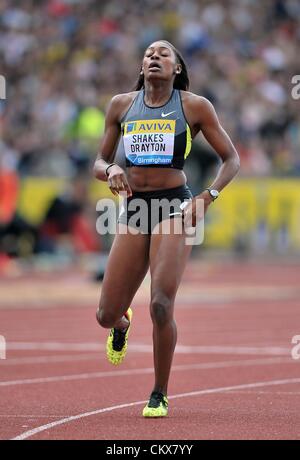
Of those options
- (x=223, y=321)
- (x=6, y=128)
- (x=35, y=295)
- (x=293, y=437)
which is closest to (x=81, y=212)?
(x=6, y=128)

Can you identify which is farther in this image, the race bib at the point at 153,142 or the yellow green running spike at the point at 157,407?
the race bib at the point at 153,142

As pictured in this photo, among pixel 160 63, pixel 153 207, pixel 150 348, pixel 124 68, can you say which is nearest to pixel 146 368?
pixel 150 348

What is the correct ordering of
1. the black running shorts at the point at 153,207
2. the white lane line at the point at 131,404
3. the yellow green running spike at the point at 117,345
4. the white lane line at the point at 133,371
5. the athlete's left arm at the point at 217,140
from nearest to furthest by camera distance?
the white lane line at the point at 131,404
the black running shorts at the point at 153,207
the athlete's left arm at the point at 217,140
the yellow green running spike at the point at 117,345
the white lane line at the point at 133,371

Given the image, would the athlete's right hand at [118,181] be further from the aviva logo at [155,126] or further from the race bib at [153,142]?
the aviva logo at [155,126]

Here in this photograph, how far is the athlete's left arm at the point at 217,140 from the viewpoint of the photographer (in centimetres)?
800

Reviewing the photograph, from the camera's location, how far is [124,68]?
83.2ft

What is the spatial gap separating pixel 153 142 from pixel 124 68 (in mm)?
17643

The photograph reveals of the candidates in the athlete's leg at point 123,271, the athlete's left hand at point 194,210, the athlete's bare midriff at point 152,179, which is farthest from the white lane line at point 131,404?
the athlete's bare midriff at point 152,179

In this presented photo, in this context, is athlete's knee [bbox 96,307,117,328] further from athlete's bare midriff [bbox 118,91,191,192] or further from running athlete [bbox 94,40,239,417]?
athlete's bare midriff [bbox 118,91,191,192]

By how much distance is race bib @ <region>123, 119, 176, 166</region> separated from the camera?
7922 mm

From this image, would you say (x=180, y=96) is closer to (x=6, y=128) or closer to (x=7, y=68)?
(x=6, y=128)

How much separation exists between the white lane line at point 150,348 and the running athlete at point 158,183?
12.6 ft

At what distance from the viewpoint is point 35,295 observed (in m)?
17.6

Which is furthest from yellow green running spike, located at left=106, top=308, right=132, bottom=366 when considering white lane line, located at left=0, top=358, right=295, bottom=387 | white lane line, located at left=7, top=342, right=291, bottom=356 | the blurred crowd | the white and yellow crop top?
the blurred crowd
